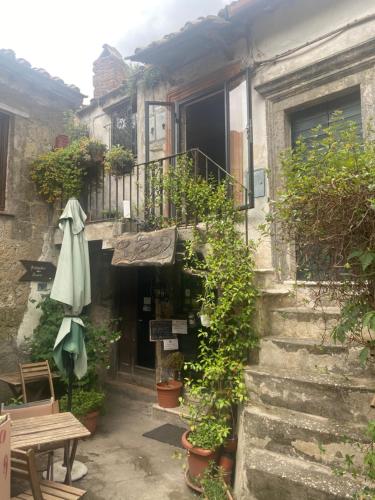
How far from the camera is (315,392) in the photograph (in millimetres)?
3246

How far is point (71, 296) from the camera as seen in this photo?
4.17 metres

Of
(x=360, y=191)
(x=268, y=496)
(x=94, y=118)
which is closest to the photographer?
(x=360, y=191)

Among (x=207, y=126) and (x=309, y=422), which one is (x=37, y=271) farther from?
(x=309, y=422)

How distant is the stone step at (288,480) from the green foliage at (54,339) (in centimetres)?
307

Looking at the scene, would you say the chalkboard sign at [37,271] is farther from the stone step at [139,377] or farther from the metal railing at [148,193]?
the stone step at [139,377]

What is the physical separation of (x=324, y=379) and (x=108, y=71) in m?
7.50

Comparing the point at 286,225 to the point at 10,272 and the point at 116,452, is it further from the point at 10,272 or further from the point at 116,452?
the point at 10,272

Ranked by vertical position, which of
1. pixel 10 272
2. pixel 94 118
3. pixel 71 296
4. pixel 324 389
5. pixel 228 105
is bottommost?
pixel 324 389

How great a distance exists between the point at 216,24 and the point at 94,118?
357 centimetres

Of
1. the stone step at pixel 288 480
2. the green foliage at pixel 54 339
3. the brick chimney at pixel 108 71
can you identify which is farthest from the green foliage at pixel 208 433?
the brick chimney at pixel 108 71

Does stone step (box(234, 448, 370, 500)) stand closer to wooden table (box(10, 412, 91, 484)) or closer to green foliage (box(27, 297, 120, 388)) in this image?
wooden table (box(10, 412, 91, 484))

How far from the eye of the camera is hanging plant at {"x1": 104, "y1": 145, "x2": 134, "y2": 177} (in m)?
6.15

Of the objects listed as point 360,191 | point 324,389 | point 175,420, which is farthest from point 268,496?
point 175,420

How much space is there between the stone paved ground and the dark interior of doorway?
448 cm
